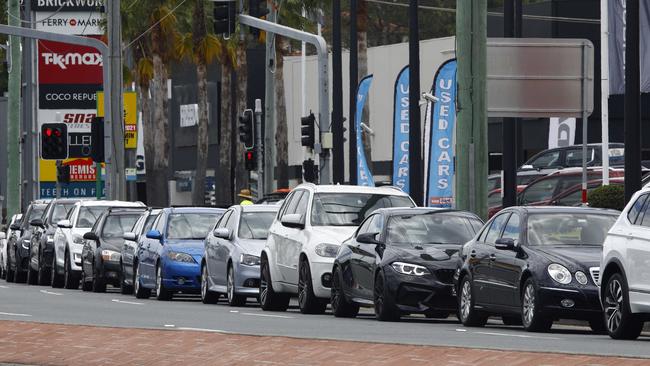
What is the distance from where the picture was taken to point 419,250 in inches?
890

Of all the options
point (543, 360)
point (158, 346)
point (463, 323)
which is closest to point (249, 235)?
point (463, 323)

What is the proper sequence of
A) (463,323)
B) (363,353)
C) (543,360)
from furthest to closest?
(463,323) < (363,353) < (543,360)

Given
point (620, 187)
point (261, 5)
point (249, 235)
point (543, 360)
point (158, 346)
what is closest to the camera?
point (543, 360)

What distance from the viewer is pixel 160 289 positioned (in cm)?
3062

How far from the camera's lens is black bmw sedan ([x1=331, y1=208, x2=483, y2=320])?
73.3 feet

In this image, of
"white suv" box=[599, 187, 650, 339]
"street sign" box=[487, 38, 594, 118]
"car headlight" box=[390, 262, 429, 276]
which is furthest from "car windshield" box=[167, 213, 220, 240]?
"white suv" box=[599, 187, 650, 339]

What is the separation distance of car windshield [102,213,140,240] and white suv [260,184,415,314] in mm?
9856

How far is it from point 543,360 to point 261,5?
2337cm

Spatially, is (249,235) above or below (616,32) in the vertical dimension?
below

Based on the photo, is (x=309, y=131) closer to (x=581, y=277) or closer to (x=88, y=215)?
(x=88, y=215)

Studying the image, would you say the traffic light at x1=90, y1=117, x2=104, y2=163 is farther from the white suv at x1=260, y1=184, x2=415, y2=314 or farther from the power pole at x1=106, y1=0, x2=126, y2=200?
the white suv at x1=260, y1=184, x2=415, y2=314

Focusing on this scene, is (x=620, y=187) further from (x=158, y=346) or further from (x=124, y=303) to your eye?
(x=158, y=346)

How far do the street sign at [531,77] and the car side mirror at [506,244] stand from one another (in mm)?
7579

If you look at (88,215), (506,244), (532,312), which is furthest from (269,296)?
(88,215)
